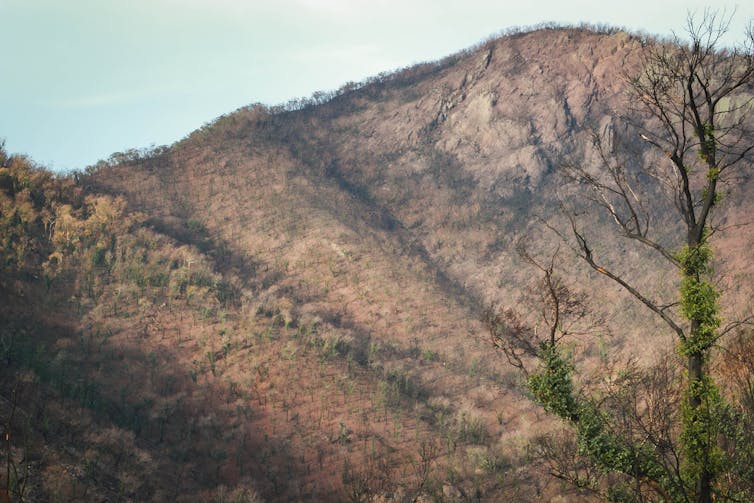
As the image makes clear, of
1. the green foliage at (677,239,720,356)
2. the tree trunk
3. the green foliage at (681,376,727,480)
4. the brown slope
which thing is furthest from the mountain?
the green foliage at (681,376,727,480)

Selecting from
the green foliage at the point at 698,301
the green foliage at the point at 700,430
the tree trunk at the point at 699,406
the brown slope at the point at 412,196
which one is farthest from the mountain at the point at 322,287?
the green foliage at the point at 700,430

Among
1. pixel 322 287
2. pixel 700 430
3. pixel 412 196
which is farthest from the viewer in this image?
pixel 412 196

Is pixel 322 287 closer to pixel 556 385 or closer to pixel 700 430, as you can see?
pixel 556 385

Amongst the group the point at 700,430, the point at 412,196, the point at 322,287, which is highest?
the point at 412,196

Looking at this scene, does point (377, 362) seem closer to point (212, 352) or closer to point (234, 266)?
point (212, 352)

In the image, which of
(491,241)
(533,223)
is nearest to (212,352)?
(491,241)

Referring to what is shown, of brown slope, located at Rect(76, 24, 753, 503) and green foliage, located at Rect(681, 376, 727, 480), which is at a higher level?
brown slope, located at Rect(76, 24, 753, 503)

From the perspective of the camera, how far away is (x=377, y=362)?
107 ft

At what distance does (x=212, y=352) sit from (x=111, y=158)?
84.3ft

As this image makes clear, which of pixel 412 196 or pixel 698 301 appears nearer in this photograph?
pixel 698 301

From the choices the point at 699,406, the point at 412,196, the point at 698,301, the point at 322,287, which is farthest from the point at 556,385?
the point at 412,196

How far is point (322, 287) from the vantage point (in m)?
39.3

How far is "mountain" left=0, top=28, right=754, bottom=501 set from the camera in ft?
76.0

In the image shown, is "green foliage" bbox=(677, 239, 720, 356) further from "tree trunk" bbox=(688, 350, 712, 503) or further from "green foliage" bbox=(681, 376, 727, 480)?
"green foliage" bbox=(681, 376, 727, 480)
